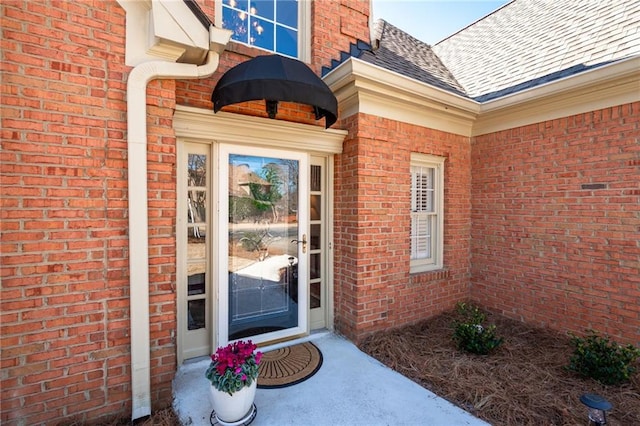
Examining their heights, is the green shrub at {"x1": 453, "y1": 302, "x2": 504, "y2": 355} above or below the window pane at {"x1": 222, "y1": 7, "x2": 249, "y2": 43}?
below

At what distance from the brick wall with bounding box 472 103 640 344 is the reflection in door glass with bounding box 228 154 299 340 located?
3.23 m

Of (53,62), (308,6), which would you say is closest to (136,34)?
(53,62)

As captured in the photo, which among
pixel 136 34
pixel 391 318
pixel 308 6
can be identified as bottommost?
pixel 391 318

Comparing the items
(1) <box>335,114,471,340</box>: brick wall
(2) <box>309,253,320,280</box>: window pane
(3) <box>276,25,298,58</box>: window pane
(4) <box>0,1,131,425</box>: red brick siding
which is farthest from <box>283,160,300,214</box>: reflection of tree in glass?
(4) <box>0,1,131,425</box>: red brick siding

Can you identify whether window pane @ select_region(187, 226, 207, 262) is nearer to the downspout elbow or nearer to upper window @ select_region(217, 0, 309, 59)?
the downspout elbow

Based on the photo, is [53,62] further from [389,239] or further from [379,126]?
[389,239]

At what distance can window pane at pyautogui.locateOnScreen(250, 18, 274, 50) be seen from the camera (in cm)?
381

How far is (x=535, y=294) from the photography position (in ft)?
14.0

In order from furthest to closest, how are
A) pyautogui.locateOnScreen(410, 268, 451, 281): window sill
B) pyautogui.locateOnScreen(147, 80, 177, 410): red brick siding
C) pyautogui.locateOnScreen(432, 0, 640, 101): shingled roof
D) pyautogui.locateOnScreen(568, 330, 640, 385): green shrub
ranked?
pyautogui.locateOnScreen(410, 268, 451, 281): window sill < pyautogui.locateOnScreen(432, 0, 640, 101): shingled roof < pyautogui.locateOnScreen(568, 330, 640, 385): green shrub < pyautogui.locateOnScreen(147, 80, 177, 410): red brick siding

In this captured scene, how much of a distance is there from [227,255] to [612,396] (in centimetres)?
406

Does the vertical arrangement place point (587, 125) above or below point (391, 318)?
above

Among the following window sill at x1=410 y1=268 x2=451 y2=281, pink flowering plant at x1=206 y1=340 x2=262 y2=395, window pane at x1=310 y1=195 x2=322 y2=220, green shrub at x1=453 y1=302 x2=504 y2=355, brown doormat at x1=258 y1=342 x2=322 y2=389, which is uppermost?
window pane at x1=310 y1=195 x2=322 y2=220

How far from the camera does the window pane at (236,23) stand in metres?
3.64

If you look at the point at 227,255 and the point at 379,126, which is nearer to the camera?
the point at 227,255
